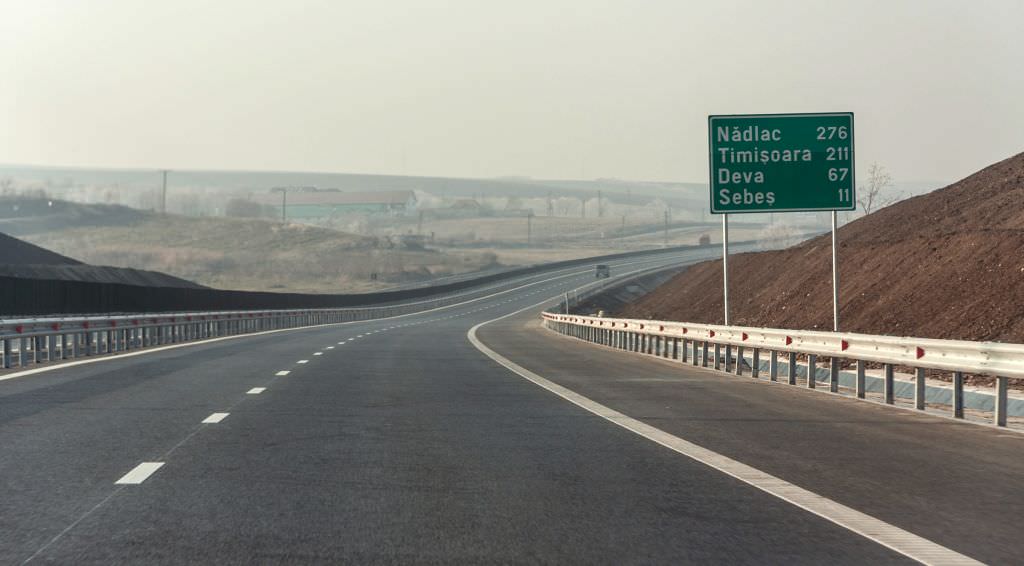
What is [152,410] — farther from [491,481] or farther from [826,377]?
[826,377]

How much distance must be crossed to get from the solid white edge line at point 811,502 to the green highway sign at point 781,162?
15.2 meters

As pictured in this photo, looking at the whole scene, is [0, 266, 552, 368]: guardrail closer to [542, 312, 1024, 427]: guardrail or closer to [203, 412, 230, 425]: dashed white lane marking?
[203, 412, 230, 425]: dashed white lane marking

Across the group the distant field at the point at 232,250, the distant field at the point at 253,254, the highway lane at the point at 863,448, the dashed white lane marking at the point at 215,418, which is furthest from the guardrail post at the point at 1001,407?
the distant field at the point at 232,250

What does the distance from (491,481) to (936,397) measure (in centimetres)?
1252

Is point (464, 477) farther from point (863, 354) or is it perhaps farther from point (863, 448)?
point (863, 354)

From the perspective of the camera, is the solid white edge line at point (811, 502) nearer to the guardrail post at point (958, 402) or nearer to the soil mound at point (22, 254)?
the guardrail post at point (958, 402)

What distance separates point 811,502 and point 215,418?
23.1 feet

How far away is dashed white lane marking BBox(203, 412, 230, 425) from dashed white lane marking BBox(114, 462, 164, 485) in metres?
3.15

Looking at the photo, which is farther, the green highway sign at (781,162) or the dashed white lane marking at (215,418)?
the green highway sign at (781,162)

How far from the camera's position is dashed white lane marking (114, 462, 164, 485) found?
9.42 meters

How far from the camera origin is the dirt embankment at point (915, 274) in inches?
1057

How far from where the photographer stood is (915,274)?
108 feet

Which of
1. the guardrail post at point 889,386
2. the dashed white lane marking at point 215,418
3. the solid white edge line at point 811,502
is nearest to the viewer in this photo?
the solid white edge line at point 811,502

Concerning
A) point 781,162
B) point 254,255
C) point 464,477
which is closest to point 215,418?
point 464,477
